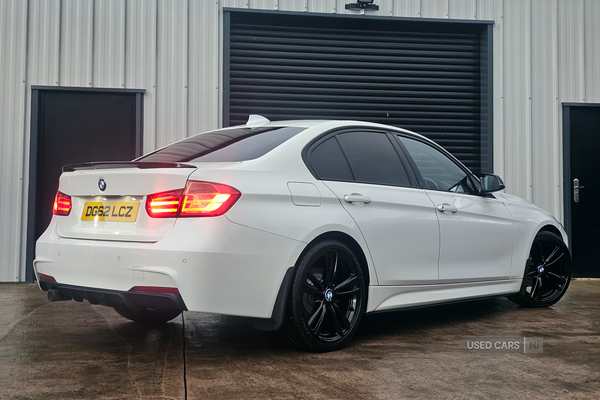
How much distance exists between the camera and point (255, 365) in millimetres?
3764

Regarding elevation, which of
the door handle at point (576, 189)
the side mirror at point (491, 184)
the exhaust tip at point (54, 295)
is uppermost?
the door handle at point (576, 189)

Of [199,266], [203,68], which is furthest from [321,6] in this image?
[199,266]

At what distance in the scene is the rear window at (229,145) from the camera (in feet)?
13.5

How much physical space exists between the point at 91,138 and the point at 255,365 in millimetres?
5245

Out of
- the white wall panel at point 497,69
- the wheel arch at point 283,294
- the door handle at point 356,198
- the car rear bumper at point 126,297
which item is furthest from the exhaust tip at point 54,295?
the white wall panel at point 497,69

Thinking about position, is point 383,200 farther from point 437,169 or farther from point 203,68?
point 203,68

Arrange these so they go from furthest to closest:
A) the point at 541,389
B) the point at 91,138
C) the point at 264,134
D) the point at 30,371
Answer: the point at 91,138 < the point at 264,134 < the point at 30,371 < the point at 541,389

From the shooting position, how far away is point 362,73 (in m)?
8.98

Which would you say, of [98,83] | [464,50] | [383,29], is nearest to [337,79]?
[383,29]

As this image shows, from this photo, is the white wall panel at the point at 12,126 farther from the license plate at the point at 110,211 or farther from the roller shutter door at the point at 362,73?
the license plate at the point at 110,211

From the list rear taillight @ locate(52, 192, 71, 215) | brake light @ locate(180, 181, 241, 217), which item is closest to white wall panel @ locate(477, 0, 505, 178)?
brake light @ locate(180, 181, 241, 217)

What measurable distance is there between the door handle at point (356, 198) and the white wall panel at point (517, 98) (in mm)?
5276

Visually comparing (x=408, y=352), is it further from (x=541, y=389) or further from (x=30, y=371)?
(x=30, y=371)

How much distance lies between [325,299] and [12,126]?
18.2ft
